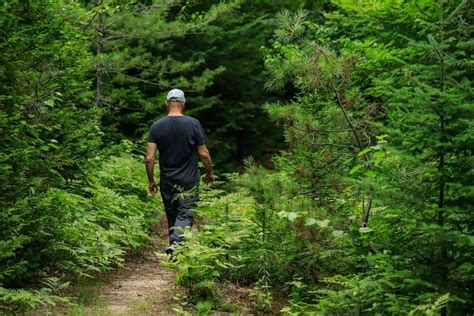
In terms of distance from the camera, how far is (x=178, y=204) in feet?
29.0

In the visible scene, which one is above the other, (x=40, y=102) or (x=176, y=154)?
(x=40, y=102)

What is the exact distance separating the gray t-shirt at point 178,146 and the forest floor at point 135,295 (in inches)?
52.0

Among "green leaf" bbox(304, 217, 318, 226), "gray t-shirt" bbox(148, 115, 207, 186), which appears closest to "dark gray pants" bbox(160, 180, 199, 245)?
"gray t-shirt" bbox(148, 115, 207, 186)

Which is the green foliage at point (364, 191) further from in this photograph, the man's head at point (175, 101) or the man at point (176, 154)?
the man's head at point (175, 101)

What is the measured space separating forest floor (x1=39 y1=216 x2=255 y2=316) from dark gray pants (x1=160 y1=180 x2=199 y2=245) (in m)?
0.65

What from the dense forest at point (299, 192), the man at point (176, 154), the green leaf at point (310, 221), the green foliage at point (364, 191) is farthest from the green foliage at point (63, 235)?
the green leaf at point (310, 221)

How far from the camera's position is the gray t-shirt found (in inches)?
352

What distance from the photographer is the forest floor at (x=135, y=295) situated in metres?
6.74

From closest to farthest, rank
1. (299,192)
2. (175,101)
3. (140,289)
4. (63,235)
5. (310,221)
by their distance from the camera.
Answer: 1. (310,221)
2. (299,192)
3. (63,235)
4. (140,289)
5. (175,101)

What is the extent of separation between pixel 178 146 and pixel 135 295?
217cm

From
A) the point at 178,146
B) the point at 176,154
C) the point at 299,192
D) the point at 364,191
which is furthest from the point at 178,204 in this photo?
the point at 364,191

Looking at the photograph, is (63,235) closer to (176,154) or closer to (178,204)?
(178,204)

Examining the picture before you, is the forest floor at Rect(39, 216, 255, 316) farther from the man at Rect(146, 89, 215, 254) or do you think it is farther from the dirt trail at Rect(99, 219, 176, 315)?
the man at Rect(146, 89, 215, 254)

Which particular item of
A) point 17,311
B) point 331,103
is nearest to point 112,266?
point 17,311
